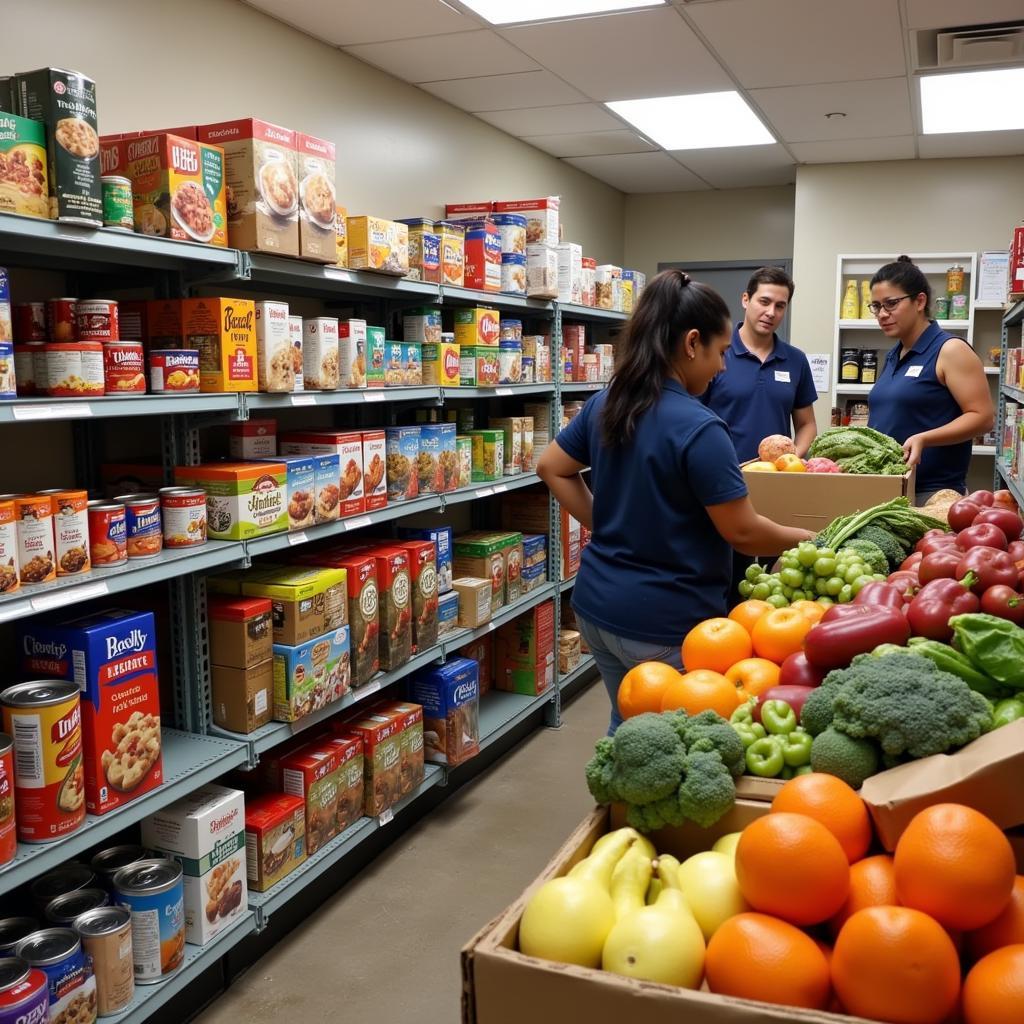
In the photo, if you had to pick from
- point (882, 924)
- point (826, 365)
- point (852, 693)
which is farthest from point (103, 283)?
point (826, 365)

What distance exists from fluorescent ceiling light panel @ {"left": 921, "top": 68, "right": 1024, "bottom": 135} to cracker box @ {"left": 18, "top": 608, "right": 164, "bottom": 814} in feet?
13.9

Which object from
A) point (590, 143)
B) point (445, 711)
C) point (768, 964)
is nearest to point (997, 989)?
point (768, 964)

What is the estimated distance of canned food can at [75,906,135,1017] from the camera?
2.32 m

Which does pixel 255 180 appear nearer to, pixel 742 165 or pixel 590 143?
pixel 590 143

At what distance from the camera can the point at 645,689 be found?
1665mm

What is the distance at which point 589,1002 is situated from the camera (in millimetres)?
946

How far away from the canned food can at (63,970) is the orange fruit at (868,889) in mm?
1836

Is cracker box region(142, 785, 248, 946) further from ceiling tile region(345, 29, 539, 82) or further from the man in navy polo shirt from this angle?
ceiling tile region(345, 29, 539, 82)

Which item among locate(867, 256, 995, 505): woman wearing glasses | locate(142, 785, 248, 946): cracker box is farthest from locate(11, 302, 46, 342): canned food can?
locate(867, 256, 995, 505): woman wearing glasses

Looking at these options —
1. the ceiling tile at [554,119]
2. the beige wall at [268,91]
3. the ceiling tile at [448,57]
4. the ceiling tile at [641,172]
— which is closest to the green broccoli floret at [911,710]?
the beige wall at [268,91]

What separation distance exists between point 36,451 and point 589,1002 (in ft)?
7.68

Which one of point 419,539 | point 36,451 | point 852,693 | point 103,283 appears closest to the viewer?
point 852,693

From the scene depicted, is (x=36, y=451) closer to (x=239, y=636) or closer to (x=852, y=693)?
(x=239, y=636)

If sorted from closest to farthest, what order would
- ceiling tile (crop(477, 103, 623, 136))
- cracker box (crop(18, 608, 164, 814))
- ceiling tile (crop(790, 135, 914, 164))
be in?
cracker box (crop(18, 608, 164, 814))
ceiling tile (crop(477, 103, 623, 136))
ceiling tile (crop(790, 135, 914, 164))
